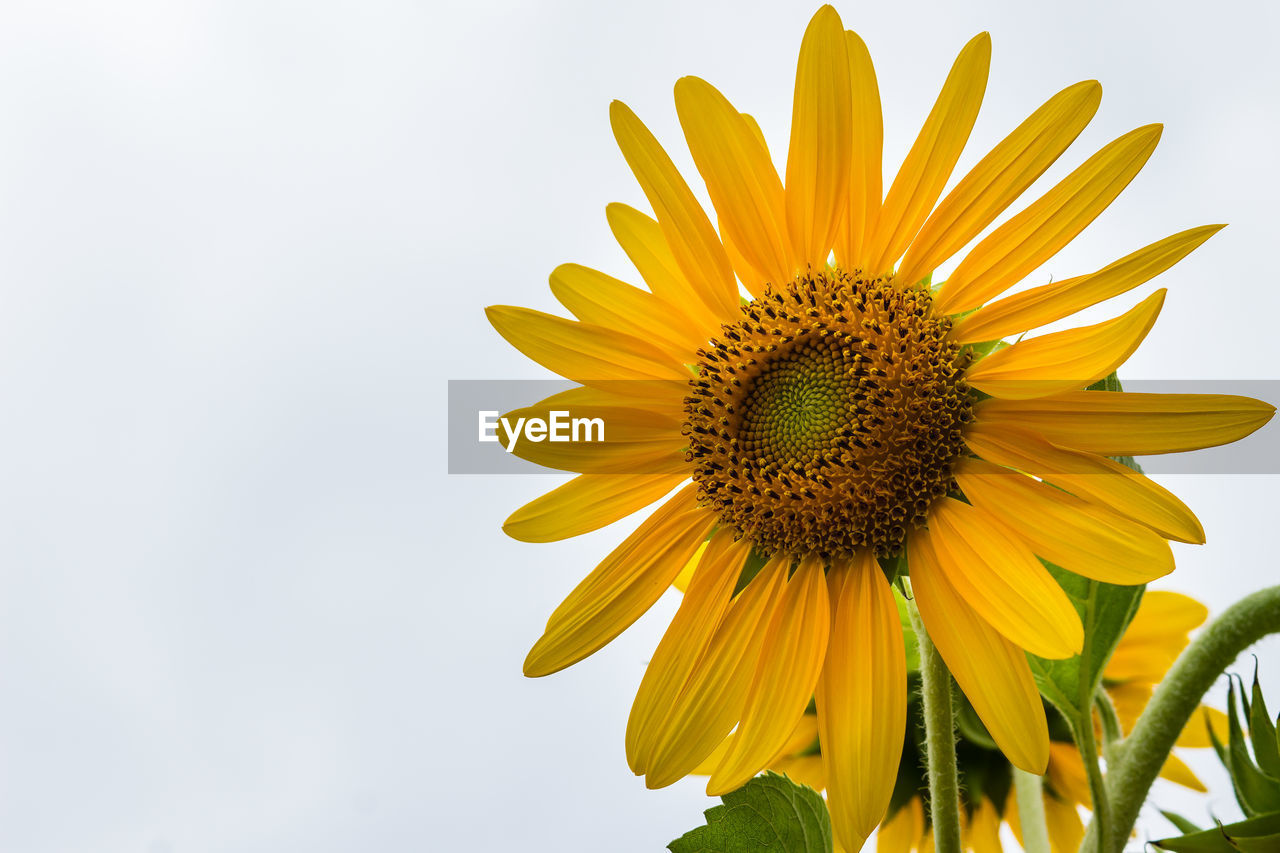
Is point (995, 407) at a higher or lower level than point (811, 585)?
higher

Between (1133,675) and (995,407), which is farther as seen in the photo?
(1133,675)

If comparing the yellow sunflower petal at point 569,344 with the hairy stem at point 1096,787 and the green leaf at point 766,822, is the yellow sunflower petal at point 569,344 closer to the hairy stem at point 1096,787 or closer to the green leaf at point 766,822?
the green leaf at point 766,822

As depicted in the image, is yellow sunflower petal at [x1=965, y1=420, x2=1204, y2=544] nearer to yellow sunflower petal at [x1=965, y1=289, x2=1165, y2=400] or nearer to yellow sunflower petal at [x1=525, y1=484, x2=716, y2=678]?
yellow sunflower petal at [x1=965, y1=289, x2=1165, y2=400]

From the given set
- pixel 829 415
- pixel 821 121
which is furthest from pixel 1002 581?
pixel 821 121

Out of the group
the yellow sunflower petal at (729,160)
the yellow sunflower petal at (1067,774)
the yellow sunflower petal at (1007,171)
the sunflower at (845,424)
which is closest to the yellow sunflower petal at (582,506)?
the sunflower at (845,424)

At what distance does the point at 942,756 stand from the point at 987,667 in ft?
0.43

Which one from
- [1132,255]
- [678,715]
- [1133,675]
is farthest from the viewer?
[1133,675]

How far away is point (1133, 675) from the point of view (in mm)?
1980

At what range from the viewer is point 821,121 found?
1.34m

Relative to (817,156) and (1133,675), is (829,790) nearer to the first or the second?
(817,156)

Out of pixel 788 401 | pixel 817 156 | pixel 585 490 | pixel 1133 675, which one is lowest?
pixel 1133 675

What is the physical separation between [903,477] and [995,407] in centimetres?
12

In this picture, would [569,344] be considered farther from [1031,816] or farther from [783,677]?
[1031,816]

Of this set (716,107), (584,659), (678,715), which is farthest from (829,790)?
(716,107)
